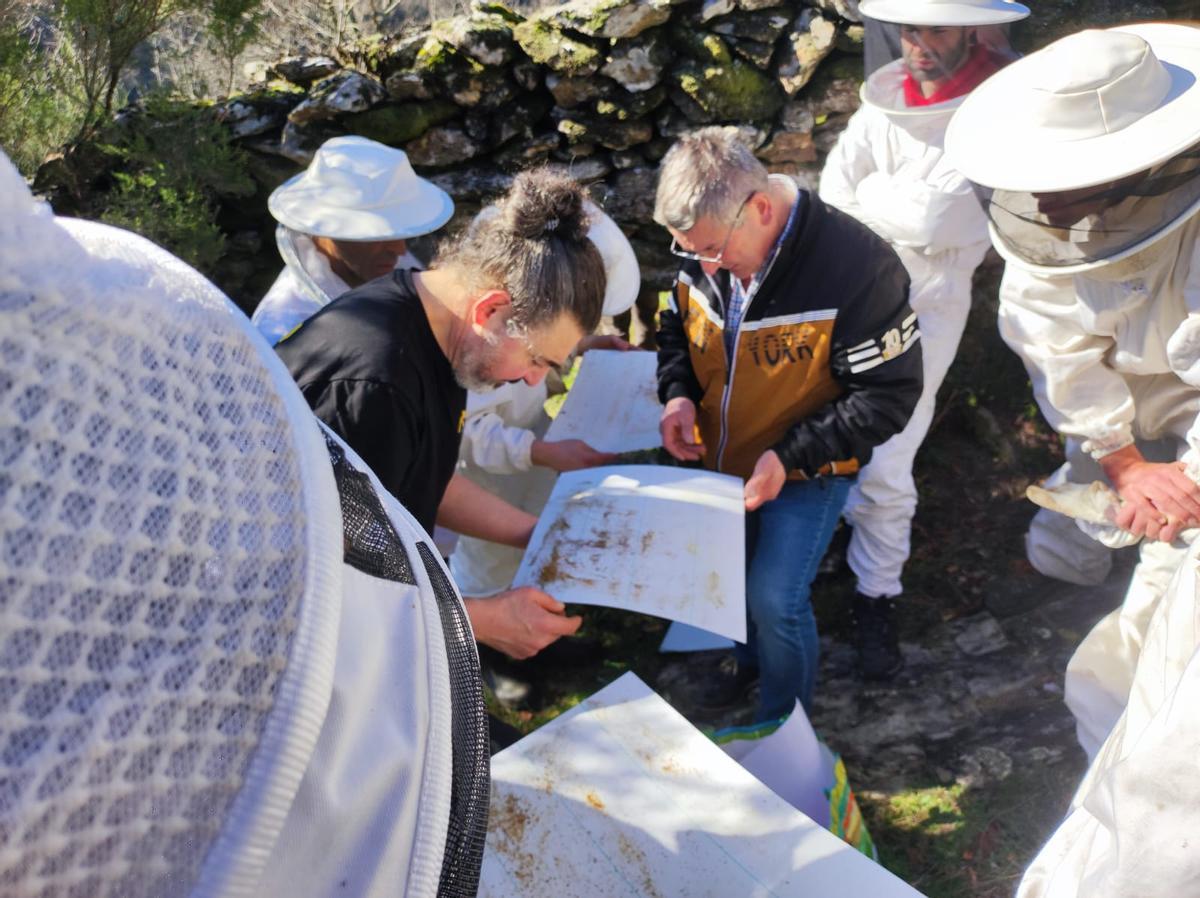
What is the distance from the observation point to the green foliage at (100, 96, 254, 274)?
489 centimetres

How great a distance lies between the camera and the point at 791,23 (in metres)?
4.48

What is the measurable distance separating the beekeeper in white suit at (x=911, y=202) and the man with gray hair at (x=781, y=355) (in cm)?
63

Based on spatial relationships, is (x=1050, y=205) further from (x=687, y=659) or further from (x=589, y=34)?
(x=589, y=34)

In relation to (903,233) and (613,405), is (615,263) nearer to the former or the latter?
(613,405)

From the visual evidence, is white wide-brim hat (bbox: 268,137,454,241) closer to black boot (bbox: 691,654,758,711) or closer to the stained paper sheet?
the stained paper sheet

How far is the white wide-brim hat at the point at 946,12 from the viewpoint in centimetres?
307

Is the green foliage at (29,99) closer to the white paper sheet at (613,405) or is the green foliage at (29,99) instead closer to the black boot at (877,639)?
the white paper sheet at (613,405)

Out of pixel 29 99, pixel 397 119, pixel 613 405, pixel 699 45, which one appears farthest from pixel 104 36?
pixel 613 405

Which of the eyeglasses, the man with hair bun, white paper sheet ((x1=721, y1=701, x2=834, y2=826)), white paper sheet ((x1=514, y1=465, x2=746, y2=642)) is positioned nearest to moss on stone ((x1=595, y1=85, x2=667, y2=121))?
the eyeglasses

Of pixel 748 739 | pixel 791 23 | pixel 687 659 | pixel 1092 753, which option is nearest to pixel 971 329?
pixel 791 23

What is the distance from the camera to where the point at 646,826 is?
166cm

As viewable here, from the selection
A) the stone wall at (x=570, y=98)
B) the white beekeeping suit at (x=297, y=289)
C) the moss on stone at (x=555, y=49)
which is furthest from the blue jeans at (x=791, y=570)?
the moss on stone at (x=555, y=49)

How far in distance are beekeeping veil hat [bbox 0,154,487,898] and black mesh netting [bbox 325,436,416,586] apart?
0.35ft

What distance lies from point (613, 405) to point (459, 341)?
134 centimetres
